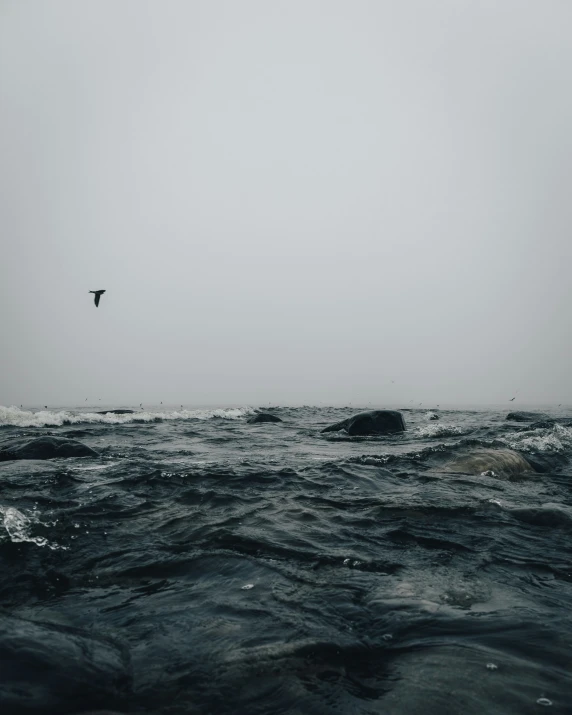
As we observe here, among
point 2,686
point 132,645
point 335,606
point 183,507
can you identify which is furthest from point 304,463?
point 2,686

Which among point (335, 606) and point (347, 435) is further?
point (347, 435)

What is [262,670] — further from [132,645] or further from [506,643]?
[506,643]

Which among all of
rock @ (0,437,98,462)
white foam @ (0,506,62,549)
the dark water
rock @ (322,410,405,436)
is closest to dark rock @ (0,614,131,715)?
the dark water

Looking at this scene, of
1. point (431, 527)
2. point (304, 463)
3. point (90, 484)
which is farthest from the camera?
point (304, 463)

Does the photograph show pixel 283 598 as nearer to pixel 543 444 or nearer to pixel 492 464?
pixel 492 464

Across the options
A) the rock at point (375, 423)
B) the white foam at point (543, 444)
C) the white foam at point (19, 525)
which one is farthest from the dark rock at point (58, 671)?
the rock at point (375, 423)

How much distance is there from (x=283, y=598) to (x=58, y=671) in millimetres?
1658

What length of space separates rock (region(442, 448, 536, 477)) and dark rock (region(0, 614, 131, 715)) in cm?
798

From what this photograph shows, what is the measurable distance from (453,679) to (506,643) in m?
0.64

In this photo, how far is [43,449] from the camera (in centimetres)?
1064

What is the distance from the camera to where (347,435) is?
57.9 feet

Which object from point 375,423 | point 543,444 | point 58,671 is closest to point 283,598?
point 58,671

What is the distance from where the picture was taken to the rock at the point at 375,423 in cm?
1800

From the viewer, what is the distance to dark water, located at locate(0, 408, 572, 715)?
93.5 inches
